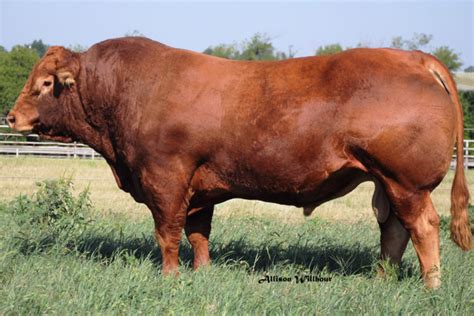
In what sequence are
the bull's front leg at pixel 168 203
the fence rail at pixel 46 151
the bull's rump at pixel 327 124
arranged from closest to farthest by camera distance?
the bull's rump at pixel 327 124, the bull's front leg at pixel 168 203, the fence rail at pixel 46 151

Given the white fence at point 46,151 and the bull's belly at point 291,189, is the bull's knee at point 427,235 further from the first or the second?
the white fence at point 46,151

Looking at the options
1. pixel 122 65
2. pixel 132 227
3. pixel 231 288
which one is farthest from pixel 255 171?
pixel 132 227

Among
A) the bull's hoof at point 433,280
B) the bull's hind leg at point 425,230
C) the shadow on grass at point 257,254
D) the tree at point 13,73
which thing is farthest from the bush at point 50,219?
the tree at point 13,73

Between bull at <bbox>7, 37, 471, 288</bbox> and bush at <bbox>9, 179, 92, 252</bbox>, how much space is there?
3.28ft

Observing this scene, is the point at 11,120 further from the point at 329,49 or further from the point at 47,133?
the point at 329,49

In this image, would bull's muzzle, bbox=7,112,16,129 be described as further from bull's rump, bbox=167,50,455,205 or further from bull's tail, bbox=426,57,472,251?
bull's tail, bbox=426,57,472,251

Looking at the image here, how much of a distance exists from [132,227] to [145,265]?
2.58 metres

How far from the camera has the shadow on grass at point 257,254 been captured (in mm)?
6566

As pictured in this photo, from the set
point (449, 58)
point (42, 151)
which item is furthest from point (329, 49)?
point (42, 151)

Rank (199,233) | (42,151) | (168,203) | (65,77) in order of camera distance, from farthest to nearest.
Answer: (42,151), (199,233), (65,77), (168,203)

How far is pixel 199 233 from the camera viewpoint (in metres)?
6.64

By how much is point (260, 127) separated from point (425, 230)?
5.29 ft

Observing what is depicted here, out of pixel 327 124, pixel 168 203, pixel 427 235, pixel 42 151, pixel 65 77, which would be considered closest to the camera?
pixel 327 124

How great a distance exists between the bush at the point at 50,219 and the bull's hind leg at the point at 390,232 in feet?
9.79
